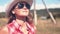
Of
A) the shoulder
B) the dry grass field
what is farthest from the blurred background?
the shoulder

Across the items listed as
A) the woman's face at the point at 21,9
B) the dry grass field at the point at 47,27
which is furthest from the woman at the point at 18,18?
the dry grass field at the point at 47,27

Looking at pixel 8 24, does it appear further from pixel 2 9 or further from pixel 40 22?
pixel 40 22

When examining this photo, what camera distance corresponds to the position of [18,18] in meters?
2.31

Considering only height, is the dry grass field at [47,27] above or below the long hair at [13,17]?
below

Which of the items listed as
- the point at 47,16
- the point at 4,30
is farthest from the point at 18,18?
the point at 47,16

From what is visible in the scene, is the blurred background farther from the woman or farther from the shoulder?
the shoulder

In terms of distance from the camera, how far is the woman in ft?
7.35

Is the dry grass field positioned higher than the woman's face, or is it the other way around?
the woman's face

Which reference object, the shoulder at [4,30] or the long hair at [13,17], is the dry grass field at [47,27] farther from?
the shoulder at [4,30]

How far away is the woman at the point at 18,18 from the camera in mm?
2240

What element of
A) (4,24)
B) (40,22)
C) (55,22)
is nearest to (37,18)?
(40,22)

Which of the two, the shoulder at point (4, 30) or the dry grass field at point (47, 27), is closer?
the shoulder at point (4, 30)

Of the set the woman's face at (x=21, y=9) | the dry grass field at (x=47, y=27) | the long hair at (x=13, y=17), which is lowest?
the dry grass field at (x=47, y=27)

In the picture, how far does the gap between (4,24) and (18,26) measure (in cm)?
15
